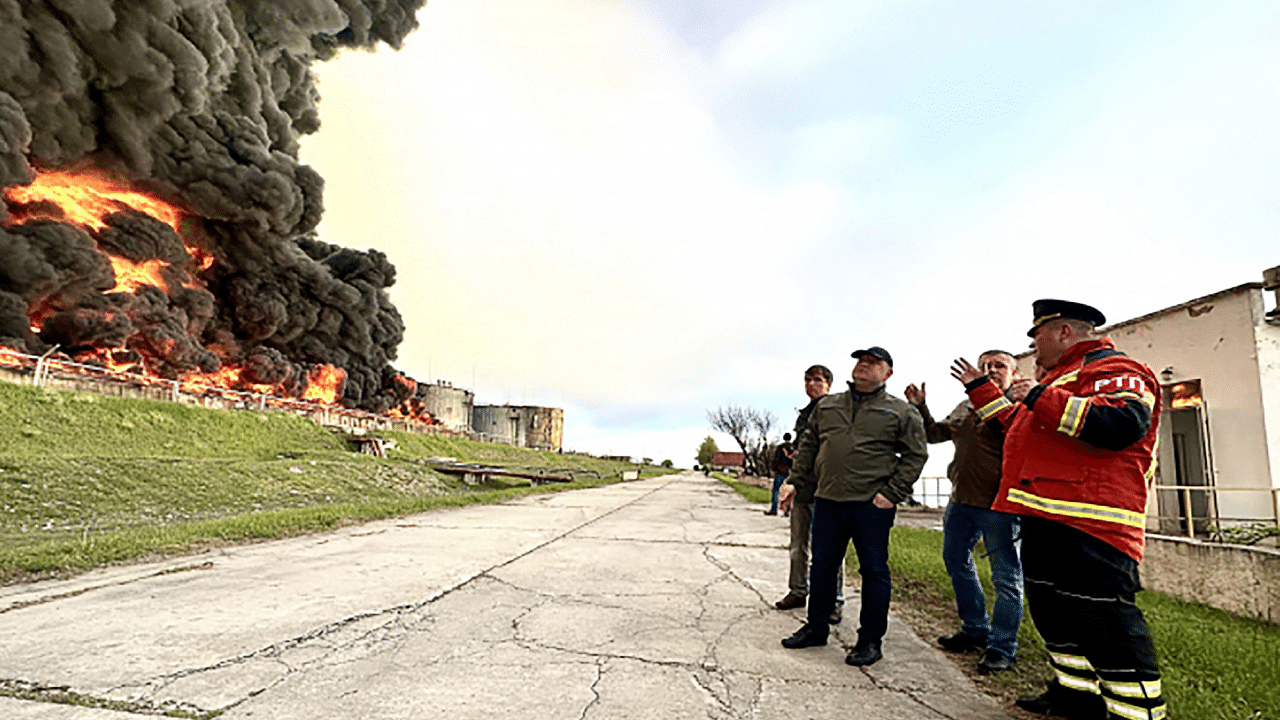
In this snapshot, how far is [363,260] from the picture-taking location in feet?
176

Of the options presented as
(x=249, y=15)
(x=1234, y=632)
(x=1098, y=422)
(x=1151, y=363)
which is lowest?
(x=1234, y=632)

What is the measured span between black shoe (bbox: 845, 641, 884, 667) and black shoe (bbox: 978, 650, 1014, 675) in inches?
20.9

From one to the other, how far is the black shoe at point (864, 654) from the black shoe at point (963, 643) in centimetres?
64

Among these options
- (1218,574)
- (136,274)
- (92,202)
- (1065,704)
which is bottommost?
(1218,574)

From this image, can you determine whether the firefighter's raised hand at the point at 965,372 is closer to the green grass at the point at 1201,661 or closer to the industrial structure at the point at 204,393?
the green grass at the point at 1201,661

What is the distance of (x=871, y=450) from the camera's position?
12.4 feet

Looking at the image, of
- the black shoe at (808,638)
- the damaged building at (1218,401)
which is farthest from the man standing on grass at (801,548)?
the damaged building at (1218,401)

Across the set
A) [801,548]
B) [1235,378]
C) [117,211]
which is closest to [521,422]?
[117,211]

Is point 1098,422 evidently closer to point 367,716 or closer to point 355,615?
point 367,716

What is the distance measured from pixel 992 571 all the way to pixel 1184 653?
1.43m

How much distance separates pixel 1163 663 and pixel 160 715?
501 cm

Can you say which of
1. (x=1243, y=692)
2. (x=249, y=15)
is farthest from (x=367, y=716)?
(x=249, y=15)

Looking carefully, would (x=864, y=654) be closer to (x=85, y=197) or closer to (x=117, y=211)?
(x=117, y=211)

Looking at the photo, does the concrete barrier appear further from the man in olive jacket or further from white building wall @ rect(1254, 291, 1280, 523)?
the man in olive jacket
